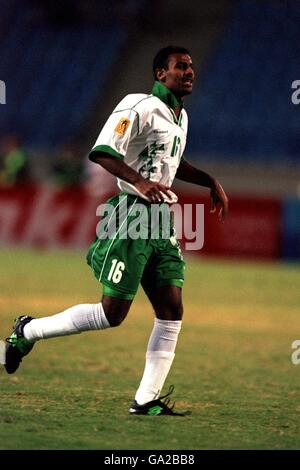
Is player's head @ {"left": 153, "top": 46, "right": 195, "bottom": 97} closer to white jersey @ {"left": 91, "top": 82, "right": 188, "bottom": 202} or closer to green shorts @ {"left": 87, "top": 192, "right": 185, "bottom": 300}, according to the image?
white jersey @ {"left": 91, "top": 82, "right": 188, "bottom": 202}

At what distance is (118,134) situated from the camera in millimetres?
6363

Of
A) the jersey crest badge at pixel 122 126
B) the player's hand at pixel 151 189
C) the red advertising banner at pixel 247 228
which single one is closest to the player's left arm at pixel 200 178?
the jersey crest badge at pixel 122 126

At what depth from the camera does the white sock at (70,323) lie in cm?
656

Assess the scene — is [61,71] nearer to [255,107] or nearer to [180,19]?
[180,19]

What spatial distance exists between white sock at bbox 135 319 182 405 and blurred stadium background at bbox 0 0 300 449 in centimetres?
21

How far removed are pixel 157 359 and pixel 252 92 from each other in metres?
20.9

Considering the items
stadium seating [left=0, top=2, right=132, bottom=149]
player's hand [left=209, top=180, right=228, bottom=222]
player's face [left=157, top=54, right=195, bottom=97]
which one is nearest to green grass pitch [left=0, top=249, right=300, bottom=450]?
player's hand [left=209, top=180, right=228, bottom=222]

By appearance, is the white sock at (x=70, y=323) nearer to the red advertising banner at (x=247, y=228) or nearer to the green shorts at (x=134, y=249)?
the green shorts at (x=134, y=249)

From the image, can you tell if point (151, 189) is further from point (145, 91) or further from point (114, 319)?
point (145, 91)

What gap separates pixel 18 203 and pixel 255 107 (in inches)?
300

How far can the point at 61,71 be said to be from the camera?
3086 centimetres

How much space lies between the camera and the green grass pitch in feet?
19.5

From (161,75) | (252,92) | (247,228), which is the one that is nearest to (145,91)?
(252,92)

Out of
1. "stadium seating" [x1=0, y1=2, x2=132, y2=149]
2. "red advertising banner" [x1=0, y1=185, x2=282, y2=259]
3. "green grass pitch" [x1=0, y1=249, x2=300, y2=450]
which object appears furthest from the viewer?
"stadium seating" [x1=0, y1=2, x2=132, y2=149]
